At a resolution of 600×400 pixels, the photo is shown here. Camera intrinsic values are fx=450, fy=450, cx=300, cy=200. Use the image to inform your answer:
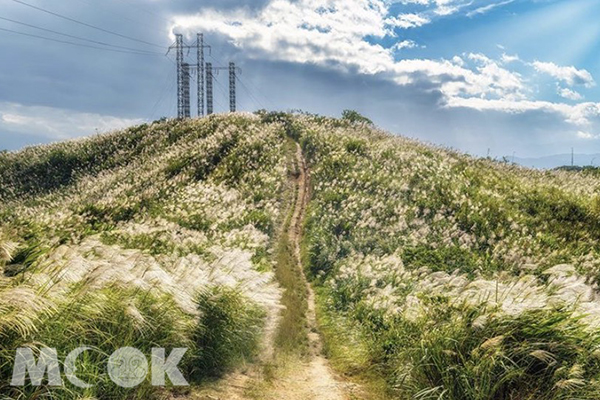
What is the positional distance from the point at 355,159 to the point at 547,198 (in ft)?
34.4

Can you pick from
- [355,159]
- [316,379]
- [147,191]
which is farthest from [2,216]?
[316,379]

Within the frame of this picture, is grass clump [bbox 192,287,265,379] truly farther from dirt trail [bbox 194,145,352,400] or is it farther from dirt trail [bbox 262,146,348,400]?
dirt trail [bbox 262,146,348,400]

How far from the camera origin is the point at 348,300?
12.5 meters

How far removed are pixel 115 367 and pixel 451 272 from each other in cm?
1121

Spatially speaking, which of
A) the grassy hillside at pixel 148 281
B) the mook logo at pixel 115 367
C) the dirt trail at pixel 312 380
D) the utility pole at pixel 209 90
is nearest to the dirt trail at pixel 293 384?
the dirt trail at pixel 312 380

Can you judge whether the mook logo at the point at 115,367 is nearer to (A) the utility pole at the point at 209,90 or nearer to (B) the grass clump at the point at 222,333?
(B) the grass clump at the point at 222,333

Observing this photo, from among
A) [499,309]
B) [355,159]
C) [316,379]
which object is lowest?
[316,379]

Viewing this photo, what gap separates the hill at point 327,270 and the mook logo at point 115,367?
0.13 metres

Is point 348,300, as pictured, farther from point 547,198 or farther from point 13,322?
point 547,198

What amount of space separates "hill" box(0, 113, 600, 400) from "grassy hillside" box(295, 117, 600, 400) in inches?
2.0

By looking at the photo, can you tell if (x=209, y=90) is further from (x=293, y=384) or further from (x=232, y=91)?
(x=293, y=384)

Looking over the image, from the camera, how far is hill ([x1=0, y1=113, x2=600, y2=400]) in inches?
241

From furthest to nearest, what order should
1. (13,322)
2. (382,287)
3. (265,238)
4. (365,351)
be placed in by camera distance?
1. (265,238)
2. (382,287)
3. (365,351)
4. (13,322)

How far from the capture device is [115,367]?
19.6 ft
